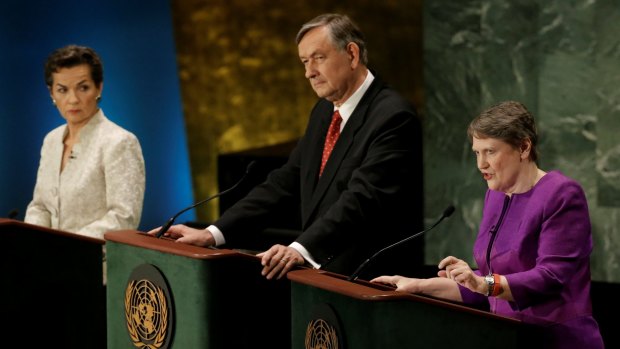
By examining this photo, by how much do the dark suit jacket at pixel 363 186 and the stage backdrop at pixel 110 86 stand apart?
272 cm

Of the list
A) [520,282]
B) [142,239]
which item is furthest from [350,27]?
[520,282]

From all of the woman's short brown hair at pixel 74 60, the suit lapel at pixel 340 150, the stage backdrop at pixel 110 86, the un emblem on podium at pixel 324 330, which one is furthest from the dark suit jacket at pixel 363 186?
the stage backdrop at pixel 110 86

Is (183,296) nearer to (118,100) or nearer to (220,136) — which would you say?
(118,100)

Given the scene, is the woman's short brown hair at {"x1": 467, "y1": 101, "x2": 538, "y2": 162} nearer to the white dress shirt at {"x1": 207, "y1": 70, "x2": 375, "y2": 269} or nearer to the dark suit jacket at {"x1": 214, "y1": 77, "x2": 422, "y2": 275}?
the dark suit jacket at {"x1": 214, "y1": 77, "x2": 422, "y2": 275}

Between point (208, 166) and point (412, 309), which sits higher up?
point (208, 166)

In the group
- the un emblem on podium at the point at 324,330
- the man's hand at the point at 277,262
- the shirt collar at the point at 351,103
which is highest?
the shirt collar at the point at 351,103

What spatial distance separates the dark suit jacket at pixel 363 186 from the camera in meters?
3.36

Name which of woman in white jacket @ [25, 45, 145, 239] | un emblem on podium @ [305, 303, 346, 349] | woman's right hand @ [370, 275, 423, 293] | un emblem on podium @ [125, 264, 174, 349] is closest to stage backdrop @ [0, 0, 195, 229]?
woman in white jacket @ [25, 45, 145, 239]

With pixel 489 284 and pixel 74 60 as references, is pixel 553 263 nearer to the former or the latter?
pixel 489 284

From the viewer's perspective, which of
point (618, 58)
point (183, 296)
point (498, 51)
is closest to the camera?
point (183, 296)

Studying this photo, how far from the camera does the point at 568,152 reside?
18.5 ft

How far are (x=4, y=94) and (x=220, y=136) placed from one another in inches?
62.2

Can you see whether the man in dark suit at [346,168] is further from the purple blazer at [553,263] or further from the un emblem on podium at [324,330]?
the purple blazer at [553,263]

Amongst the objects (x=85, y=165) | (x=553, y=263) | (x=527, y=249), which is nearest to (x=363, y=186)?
(x=527, y=249)
